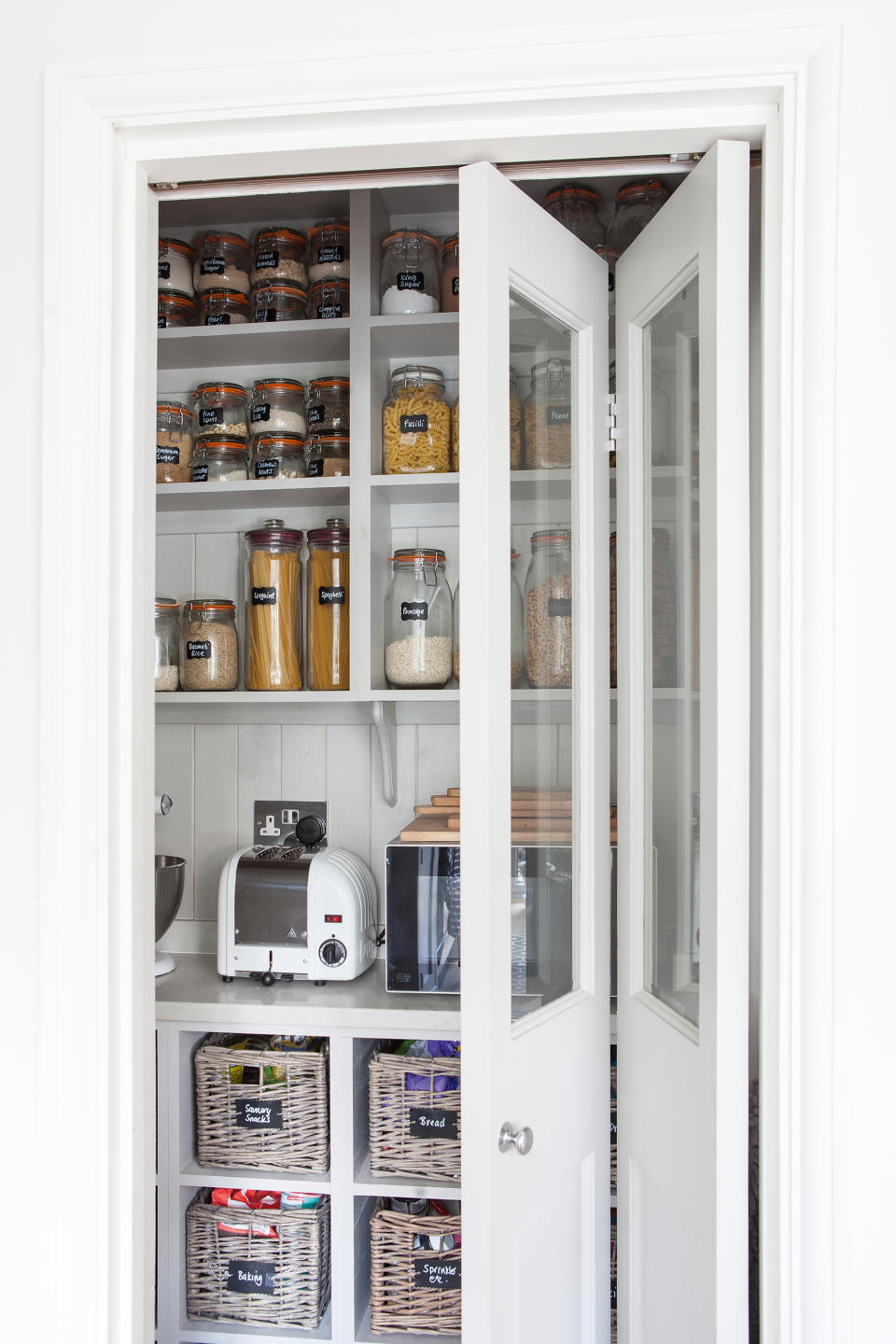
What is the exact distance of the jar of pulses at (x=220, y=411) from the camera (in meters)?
2.10

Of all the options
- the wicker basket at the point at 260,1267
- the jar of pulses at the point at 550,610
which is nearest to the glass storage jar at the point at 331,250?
the jar of pulses at the point at 550,610

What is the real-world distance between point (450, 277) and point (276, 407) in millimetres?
472

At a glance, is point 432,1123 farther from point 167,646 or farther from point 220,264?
point 220,264

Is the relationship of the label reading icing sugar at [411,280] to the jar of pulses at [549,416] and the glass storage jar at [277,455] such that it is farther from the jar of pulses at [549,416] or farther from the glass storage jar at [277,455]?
the jar of pulses at [549,416]

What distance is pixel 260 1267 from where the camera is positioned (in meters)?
1.82

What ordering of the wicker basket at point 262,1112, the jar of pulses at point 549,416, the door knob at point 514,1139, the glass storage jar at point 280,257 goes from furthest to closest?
1. the glass storage jar at point 280,257
2. the wicker basket at point 262,1112
3. the jar of pulses at point 549,416
4. the door knob at point 514,1139

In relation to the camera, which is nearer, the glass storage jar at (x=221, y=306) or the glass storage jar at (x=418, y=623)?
the glass storage jar at (x=418, y=623)

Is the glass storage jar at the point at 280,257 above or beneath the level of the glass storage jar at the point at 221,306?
above

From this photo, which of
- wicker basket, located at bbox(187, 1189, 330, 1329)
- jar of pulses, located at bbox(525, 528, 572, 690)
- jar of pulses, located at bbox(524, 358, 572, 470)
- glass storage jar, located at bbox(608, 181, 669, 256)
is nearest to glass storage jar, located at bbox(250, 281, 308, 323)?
glass storage jar, located at bbox(608, 181, 669, 256)

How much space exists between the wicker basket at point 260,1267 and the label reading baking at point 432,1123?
0.27 metres
